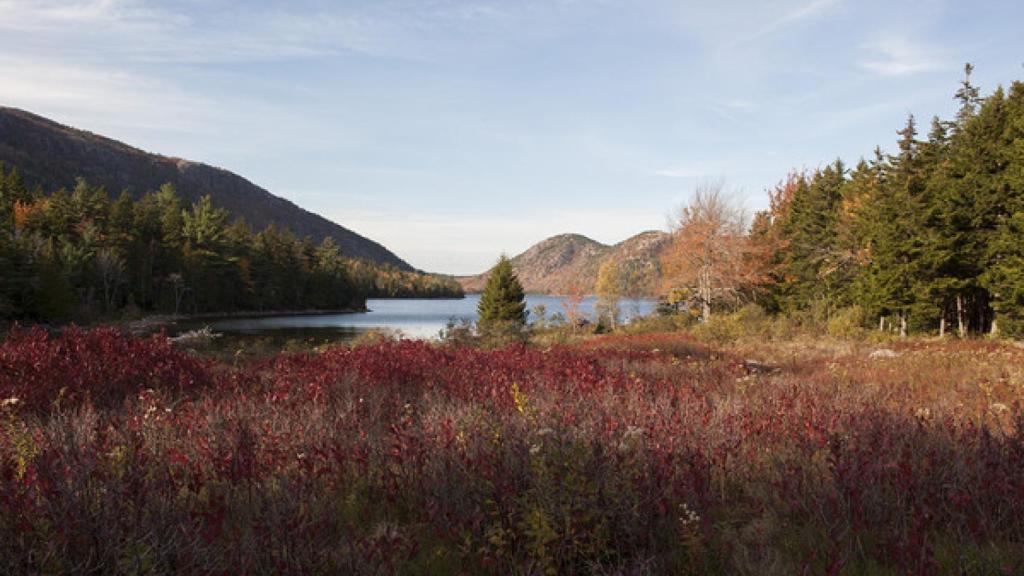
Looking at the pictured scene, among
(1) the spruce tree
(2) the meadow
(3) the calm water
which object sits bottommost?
(3) the calm water

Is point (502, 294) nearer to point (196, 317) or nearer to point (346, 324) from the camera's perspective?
point (346, 324)

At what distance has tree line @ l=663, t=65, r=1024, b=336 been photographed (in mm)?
25500

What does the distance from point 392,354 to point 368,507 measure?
6999 millimetres

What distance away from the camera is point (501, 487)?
381 cm

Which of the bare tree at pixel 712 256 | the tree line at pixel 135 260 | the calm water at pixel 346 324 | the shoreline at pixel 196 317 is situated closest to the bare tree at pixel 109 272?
the tree line at pixel 135 260

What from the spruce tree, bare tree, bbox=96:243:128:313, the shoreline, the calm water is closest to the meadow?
the calm water

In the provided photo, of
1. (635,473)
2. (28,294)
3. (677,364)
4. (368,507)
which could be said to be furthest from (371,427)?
(28,294)

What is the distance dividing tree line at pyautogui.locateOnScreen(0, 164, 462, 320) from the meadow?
138 ft

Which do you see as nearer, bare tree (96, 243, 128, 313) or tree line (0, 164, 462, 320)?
tree line (0, 164, 462, 320)

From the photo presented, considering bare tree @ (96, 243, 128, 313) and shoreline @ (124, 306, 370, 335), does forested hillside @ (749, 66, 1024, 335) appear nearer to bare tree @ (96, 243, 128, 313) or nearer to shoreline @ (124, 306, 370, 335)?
shoreline @ (124, 306, 370, 335)

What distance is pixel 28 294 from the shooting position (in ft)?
130

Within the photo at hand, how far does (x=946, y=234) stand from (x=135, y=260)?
68.6 meters

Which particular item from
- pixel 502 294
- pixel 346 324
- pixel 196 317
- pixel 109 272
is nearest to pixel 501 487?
pixel 502 294

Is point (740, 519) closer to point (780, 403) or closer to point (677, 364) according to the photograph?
point (780, 403)
